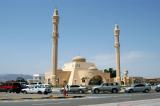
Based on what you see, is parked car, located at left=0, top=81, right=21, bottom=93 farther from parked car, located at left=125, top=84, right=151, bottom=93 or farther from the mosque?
the mosque

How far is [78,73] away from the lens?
9525 centimetres

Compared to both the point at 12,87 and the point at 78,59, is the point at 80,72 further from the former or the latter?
the point at 12,87

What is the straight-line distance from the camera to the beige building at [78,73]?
303ft

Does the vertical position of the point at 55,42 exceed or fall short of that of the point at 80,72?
it exceeds it

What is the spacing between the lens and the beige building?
9243 centimetres

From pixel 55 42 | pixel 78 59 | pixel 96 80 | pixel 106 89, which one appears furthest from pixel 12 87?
pixel 78 59

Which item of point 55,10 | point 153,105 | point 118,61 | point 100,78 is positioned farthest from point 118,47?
point 153,105

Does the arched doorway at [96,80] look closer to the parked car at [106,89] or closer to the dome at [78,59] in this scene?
the dome at [78,59]

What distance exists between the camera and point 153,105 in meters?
17.8

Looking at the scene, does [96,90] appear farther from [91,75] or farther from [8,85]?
[91,75]

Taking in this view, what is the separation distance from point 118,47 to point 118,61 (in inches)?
136

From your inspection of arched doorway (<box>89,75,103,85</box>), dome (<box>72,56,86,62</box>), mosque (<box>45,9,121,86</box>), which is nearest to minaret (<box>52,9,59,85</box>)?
mosque (<box>45,9,121,86</box>)

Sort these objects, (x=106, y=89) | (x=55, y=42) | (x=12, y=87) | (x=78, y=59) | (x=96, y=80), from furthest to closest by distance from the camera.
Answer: (x=78, y=59) < (x=96, y=80) < (x=55, y=42) < (x=12, y=87) < (x=106, y=89)

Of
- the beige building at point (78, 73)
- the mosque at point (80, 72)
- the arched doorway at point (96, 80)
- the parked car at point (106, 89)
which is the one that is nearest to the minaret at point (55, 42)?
the mosque at point (80, 72)
